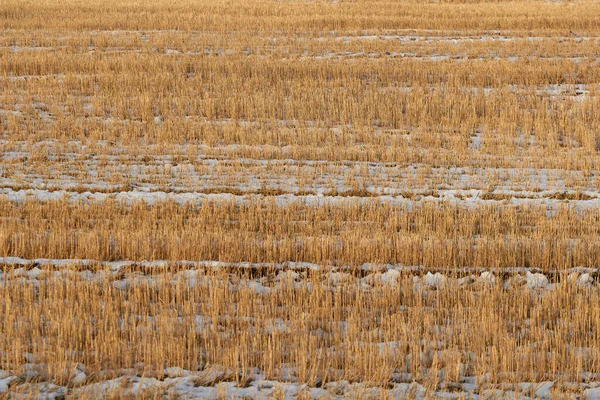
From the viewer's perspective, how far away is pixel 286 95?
1664 cm

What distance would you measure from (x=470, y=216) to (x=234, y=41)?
14116mm

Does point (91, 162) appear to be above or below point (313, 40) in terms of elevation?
below

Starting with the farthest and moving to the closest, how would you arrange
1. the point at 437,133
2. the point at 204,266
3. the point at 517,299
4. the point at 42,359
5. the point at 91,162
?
the point at 437,133 < the point at 91,162 < the point at 204,266 < the point at 517,299 < the point at 42,359

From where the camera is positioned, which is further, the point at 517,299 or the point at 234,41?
the point at 234,41

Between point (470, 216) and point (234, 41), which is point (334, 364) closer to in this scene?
point (470, 216)

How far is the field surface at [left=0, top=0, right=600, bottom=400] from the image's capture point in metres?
5.86

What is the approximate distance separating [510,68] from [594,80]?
1794 mm

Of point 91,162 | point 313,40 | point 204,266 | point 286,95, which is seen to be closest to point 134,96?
point 286,95

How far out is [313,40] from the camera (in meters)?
22.8

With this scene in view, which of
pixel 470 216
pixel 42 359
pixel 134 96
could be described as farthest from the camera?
pixel 134 96

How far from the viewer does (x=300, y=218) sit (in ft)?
32.3

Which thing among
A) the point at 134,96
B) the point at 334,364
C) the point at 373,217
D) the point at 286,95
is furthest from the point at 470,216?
the point at 134,96

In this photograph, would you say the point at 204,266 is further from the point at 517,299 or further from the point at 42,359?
the point at 517,299

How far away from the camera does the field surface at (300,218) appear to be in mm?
5859
